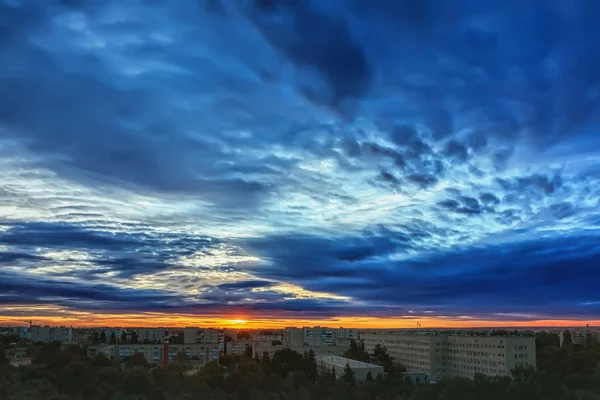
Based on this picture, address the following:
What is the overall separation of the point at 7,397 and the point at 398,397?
496 inches

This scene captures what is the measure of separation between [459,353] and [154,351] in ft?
91.8

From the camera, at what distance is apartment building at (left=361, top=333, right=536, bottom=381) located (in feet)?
110

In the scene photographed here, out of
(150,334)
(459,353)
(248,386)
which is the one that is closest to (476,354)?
(459,353)

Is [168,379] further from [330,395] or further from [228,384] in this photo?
[330,395]

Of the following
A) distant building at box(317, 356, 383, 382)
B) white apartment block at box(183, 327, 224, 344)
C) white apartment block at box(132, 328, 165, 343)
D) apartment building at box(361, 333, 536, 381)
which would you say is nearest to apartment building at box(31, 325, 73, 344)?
white apartment block at box(132, 328, 165, 343)

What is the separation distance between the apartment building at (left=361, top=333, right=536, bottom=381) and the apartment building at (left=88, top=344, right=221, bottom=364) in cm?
1652

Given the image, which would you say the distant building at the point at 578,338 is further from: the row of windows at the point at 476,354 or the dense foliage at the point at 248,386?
the dense foliage at the point at 248,386

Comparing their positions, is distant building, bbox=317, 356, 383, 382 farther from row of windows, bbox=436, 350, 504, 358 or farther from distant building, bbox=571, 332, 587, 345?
distant building, bbox=571, 332, 587, 345

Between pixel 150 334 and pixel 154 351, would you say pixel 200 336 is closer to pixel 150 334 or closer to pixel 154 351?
pixel 150 334

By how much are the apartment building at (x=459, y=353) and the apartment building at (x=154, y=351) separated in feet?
54.2

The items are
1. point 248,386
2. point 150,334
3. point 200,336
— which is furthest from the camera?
point 150,334

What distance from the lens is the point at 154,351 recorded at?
5197cm


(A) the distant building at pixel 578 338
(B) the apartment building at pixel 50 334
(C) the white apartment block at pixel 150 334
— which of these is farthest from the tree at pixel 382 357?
(B) the apartment building at pixel 50 334

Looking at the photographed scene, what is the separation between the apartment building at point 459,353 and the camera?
3362cm
